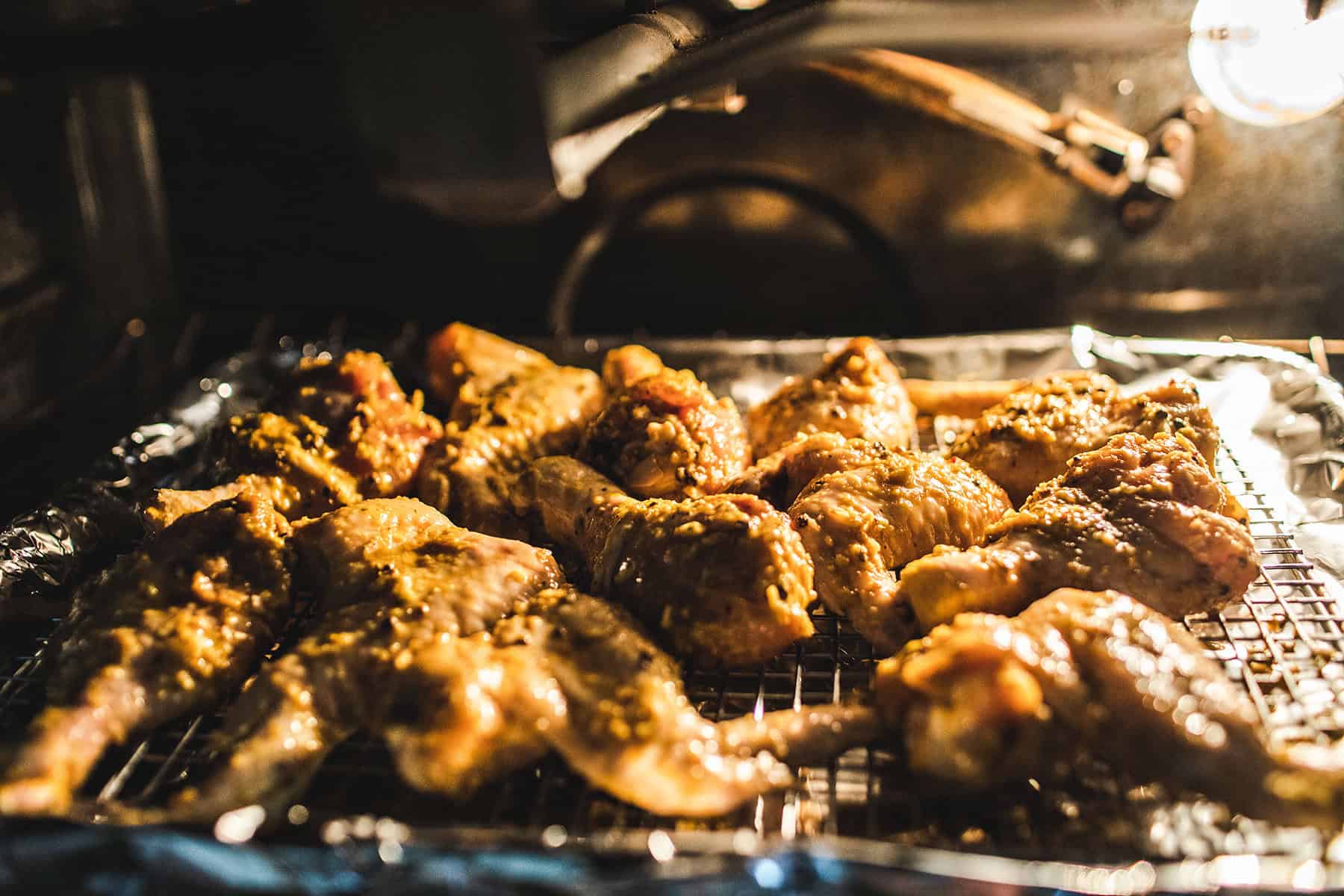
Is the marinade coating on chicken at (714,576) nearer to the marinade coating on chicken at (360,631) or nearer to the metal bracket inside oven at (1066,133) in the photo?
the marinade coating on chicken at (360,631)

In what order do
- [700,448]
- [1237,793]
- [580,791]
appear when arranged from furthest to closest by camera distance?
1. [700,448]
2. [580,791]
3. [1237,793]

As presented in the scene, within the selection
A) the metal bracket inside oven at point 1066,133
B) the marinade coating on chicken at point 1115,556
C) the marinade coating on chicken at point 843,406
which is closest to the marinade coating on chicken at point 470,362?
the marinade coating on chicken at point 843,406

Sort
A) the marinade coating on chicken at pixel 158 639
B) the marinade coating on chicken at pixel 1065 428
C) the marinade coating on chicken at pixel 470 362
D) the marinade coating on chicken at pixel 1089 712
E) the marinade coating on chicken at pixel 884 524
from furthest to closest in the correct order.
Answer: the marinade coating on chicken at pixel 470 362, the marinade coating on chicken at pixel 1065 428, the marinade coating on chicken at pixel 884 524, the marinade coating on chicken at pixel 158 639, the marinade coating on chicken at pixel 1089 712

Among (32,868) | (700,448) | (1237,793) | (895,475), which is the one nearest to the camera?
(32,868)

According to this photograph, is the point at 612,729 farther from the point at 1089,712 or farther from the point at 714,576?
the point at 1089,712

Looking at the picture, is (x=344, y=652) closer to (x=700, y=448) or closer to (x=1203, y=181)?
(x=700, y=448)

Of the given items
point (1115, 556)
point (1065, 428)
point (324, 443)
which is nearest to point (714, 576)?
point (1115, 556)

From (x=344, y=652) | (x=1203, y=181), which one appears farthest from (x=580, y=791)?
(x=1203, y=181)
